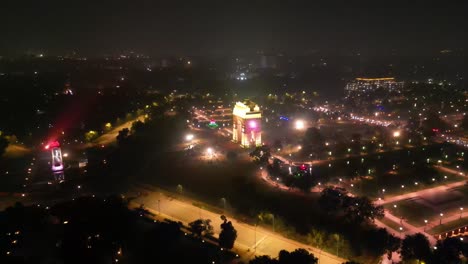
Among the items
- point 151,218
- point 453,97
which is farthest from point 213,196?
point 453,97

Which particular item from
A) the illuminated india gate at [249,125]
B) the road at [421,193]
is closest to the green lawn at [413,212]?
the road at [421,193]

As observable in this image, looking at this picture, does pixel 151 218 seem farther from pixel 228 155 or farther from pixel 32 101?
pixel 32 101

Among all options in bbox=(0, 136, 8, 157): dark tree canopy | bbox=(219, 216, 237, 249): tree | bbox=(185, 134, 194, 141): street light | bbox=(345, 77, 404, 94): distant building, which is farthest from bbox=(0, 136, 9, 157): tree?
bbox=(345, 77, 404, 94): distant building

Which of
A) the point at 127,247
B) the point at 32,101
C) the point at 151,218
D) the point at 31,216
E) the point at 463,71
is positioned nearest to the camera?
the point at 127,247

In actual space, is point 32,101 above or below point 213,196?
above

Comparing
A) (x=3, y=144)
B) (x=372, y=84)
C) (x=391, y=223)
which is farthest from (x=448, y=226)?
(x=372, y=84)
